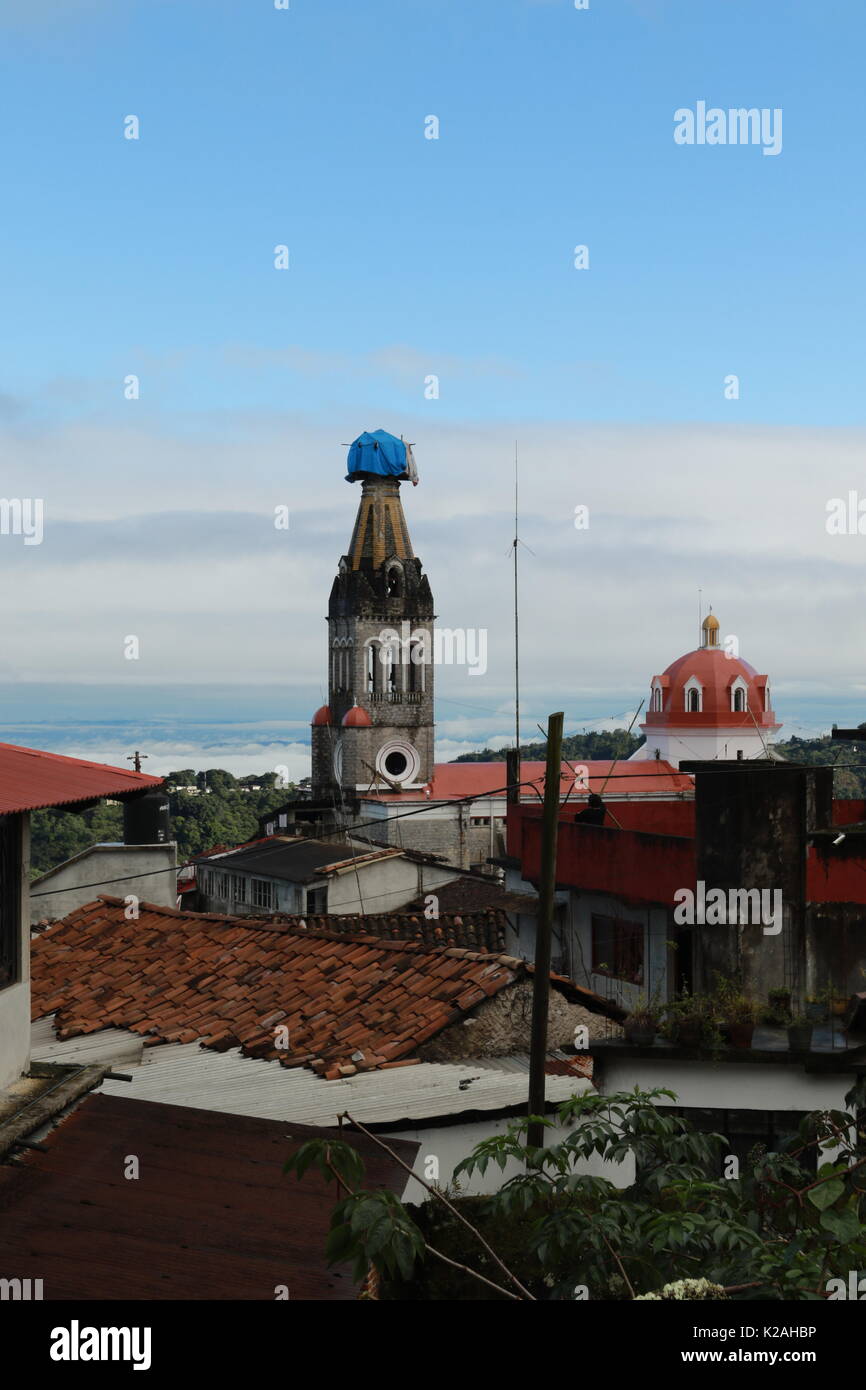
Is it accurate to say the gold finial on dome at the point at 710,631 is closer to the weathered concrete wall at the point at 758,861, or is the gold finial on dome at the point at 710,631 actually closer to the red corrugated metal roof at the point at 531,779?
the red corrugated metal roof at the point at 531,779

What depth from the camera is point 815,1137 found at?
289 inches

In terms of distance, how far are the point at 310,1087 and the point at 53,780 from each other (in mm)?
4141

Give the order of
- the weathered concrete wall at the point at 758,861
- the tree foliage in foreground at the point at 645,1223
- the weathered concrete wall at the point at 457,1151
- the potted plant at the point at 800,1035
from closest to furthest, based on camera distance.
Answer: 1. the tree foliage in foreground at the point at 645,1223
2. the weathered concrete wall at the point at 457,1151
3. the potted plant at the point at 800,1035
4. the weathered concrete wall at the point at 758,861

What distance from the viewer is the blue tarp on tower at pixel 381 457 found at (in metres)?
90.8

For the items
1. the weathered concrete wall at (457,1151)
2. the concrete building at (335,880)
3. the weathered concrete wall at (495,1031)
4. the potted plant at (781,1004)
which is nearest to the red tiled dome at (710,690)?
the concrete building at (335,880)

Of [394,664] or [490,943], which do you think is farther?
[394,664]

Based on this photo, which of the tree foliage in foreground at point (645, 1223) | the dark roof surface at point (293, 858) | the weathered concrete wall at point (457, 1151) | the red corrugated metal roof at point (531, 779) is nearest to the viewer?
the tree foliage in foreground at point (645, 1223)

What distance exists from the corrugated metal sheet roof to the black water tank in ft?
43.5

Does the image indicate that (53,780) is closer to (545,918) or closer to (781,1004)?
(545,918)

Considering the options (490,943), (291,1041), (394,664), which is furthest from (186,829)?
(291,1041)

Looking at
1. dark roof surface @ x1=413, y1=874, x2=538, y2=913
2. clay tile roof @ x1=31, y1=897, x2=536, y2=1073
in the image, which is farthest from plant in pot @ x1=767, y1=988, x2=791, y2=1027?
dark roof surface @ x1=413, y1=874, x2=538, y2=913

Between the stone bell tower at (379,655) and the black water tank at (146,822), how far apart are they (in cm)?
6237
